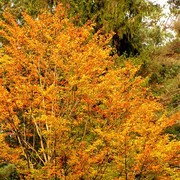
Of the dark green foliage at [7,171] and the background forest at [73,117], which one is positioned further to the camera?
the dark green foliage at [7,171]

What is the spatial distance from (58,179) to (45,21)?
5.18m

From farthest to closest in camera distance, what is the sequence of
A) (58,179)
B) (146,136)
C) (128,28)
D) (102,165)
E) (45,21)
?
(128,28), (45,21), (58,179), (102,165), (146,136)

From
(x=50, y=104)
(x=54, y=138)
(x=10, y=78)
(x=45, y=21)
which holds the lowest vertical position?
(x=54, y=138)

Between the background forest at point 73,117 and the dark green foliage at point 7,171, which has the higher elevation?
the background forest at point 73,117

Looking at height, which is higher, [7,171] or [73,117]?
[73,117]

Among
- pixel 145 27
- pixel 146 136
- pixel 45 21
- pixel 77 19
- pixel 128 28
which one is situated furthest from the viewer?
pixel 145 27

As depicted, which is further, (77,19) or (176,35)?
(176,35)

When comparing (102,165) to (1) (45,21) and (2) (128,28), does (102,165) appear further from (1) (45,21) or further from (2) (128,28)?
(2) (128,28)

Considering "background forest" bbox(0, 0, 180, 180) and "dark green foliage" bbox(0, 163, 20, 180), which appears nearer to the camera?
"background forest" bbox(0, 0, 180, 180)

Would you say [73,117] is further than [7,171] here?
No

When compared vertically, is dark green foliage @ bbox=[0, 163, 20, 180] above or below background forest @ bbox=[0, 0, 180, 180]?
below

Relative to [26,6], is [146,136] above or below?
below

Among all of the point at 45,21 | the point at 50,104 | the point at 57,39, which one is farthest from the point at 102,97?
the point at 45,21

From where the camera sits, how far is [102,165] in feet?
26.0
